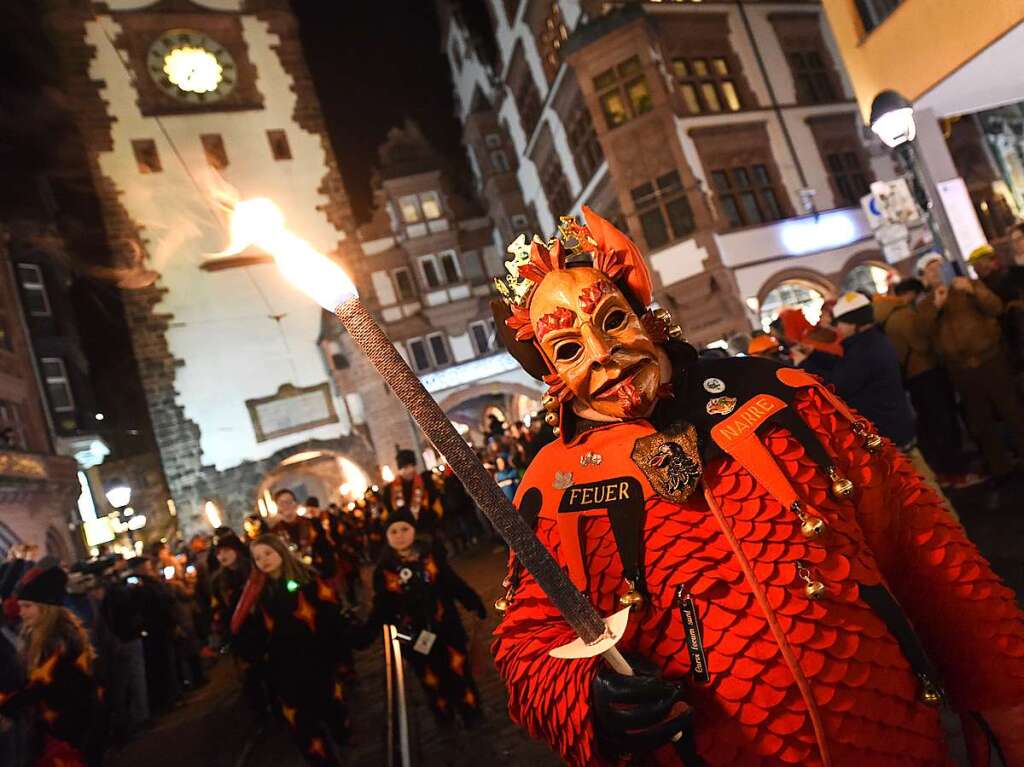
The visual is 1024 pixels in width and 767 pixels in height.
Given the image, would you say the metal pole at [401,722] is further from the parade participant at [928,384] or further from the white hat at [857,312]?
the parade participant at [928,384]

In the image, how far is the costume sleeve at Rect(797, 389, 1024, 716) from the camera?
1.49 metres

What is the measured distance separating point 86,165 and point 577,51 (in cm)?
1983

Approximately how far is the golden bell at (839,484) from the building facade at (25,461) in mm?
19462

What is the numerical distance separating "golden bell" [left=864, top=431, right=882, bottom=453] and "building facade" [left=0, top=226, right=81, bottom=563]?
19.5 metres

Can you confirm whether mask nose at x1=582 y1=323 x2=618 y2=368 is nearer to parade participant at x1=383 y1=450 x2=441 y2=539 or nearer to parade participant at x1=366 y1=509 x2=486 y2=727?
parade participant at x1=366 y1=509 x2=486 y2=727

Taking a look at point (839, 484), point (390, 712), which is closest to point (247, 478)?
point (390, 712)

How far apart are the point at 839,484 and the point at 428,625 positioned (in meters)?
4.25

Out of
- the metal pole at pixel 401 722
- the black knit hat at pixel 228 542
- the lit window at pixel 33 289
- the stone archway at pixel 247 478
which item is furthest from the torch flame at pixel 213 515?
the metal pole at pixel 401 722

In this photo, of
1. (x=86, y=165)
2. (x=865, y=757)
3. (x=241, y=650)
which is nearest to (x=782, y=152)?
(x=241, y=650)

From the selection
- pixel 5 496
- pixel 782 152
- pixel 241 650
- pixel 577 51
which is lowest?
pixel 241 650

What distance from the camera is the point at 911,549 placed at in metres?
1.58

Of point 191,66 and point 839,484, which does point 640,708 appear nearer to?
point 839,484

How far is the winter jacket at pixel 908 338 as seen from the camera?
675 cm

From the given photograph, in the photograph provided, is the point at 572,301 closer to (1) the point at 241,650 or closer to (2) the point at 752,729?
(2) the point at 752,729
